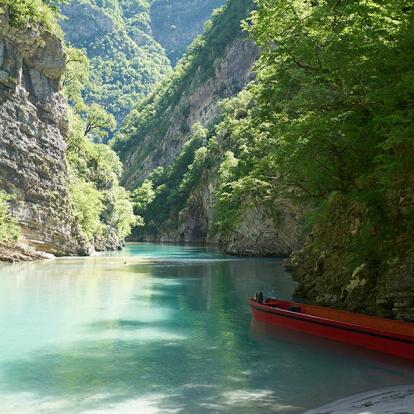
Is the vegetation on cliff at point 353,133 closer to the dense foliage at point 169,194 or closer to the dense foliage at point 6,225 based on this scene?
the dense foliage at point 6,225

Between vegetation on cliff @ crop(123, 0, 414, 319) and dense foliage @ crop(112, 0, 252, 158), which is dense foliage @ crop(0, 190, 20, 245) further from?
dense foliage @ crop(112, 0, 252, 158)

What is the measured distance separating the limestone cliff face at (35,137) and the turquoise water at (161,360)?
21775 millimetres

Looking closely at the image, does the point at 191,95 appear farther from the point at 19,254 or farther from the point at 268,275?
the point at 268,275

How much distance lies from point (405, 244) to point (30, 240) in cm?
3617

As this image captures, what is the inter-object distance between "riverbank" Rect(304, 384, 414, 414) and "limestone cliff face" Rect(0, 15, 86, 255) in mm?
38324

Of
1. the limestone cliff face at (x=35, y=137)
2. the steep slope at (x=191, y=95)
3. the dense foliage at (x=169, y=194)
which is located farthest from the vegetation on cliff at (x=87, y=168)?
the steep slope at (x=191, y=95)

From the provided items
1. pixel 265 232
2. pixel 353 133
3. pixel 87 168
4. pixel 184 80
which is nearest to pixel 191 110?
pixel 184 80

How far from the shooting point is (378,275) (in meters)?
16.6

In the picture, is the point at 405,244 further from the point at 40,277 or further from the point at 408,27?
the point at 40,277

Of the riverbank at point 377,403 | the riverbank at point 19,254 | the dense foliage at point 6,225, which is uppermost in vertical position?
the dense foliage at point 6,225

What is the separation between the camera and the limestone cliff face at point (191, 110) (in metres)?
112

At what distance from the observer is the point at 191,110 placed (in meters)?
124

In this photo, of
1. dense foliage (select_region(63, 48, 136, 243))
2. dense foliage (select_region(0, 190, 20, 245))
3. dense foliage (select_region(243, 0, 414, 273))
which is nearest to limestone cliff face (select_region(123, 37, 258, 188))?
dense foliage (select_region(63, 48, 136, 243))

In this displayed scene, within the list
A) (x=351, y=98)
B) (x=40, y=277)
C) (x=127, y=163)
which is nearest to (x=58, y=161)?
(x=40, y=277)
